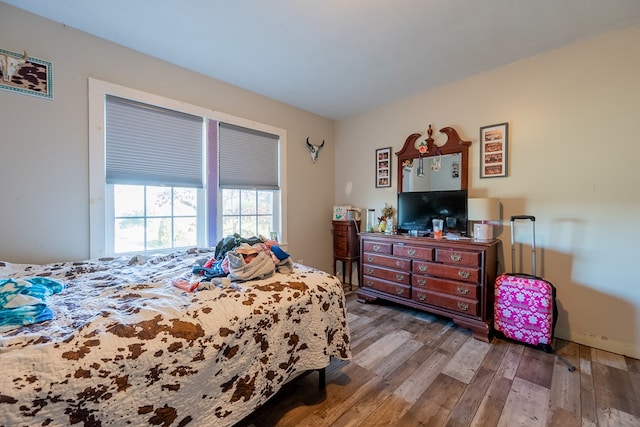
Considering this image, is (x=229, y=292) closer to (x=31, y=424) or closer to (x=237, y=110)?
(x=31, y=424)

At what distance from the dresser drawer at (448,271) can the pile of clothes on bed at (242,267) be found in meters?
1.55

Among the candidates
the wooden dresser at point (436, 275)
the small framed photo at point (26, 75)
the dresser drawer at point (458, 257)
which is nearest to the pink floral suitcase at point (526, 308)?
the wooden dresser at point (436, 275)

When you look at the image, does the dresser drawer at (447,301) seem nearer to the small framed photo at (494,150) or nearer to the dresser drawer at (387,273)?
the dresser drawer at (387,273)

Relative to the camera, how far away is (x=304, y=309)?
1505 mm

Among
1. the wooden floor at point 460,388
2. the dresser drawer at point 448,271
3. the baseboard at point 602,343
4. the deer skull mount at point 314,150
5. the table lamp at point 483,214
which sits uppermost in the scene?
the deer skull mount at point 314,150

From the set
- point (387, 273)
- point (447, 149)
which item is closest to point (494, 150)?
point (447, 149)

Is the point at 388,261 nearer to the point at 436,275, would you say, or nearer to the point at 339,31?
the point at 436,275

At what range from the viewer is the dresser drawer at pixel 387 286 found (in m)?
2.85

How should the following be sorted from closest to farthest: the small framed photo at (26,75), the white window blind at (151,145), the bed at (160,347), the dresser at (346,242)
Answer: the bed at (160,347) < the small framed photo at (26,75) < the white window blind at (151,145) < the dresser at (346,242)

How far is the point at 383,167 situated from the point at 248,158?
176cm

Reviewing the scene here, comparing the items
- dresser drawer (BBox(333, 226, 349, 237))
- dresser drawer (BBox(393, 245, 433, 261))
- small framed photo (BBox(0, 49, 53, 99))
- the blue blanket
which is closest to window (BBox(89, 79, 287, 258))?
small framed photo (BBox(0, 49, 53, 99))

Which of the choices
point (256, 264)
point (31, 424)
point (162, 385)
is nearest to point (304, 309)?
point (256, 264)

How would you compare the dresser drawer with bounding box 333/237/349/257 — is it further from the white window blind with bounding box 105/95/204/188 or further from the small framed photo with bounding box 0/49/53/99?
the small framed photo with bounding box 0/49/53/99

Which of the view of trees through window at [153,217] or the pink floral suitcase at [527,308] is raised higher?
the view of trees through window at [153,217]
